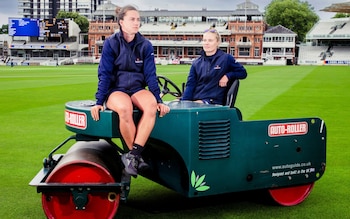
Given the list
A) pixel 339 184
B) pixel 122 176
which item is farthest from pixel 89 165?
pixel 339 184

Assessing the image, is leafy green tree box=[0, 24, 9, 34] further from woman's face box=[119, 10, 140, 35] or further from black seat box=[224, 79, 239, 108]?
woman's face box=[119, 10, 140, 35]

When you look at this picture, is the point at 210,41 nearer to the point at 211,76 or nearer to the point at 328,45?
the point at 211,76

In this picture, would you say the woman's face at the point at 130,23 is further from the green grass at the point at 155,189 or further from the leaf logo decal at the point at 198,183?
the green grass at the point at 155,189

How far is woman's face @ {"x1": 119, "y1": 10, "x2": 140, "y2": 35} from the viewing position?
441 cm

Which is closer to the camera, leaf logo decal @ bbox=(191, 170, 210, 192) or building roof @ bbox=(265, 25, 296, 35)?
leaf logo decal @ bbox=(191, 170, 210, 192)

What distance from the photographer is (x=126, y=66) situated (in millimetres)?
4449

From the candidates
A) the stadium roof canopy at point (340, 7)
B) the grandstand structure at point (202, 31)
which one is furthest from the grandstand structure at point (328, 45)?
the stadium roof canopy at point (340, 7)

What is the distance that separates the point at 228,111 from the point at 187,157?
0.58m

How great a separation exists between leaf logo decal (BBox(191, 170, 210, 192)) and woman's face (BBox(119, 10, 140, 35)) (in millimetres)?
1372

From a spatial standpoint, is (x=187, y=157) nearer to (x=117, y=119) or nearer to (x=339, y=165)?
(x=117, y=119)

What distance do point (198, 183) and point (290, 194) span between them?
128 centimetres

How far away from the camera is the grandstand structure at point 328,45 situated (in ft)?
286

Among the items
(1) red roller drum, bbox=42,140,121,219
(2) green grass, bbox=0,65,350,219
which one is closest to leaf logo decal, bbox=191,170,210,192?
(2) green grass, bbox=0,65,350,219

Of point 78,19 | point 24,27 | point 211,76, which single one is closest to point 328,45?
point 78,19
